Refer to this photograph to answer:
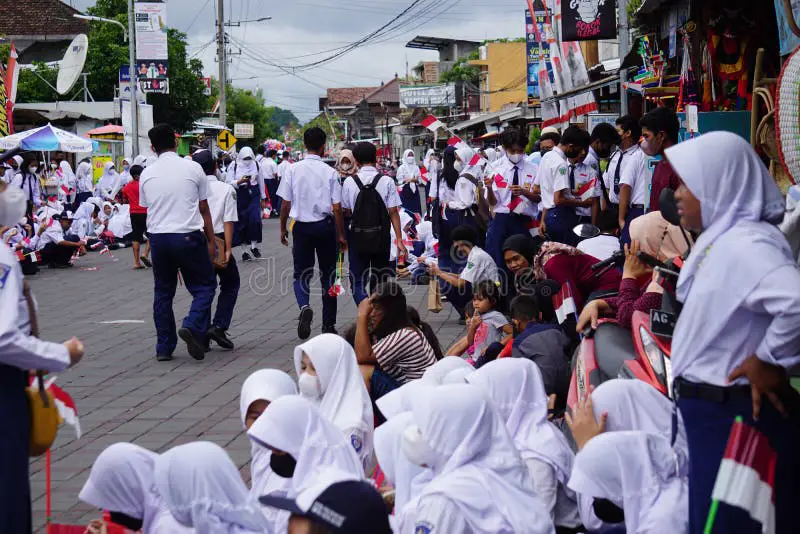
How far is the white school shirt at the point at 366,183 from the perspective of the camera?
35.9 feet

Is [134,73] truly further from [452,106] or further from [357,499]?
[452,106]

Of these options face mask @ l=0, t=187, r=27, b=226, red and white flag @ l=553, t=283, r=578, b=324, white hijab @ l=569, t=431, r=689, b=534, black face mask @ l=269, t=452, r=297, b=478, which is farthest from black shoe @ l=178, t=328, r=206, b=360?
white hijab @ l=569, t=431, r=689, b=534

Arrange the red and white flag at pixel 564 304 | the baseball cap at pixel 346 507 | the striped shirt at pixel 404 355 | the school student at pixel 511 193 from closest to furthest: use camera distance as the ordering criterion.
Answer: the baseball cap at pixel 346 507, the striped shirt at pixel 404 355, the red and white flag at pixel 564 304, the school student at pixel 511 193

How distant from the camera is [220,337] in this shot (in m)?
10.1

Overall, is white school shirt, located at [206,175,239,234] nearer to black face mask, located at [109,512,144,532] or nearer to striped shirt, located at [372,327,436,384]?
striped shirt, located at [372,327,436,384]

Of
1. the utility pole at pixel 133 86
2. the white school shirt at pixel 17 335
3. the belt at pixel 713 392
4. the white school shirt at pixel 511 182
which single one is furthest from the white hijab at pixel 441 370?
the utility pole at pixel 133 86

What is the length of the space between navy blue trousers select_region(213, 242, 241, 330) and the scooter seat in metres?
5.09

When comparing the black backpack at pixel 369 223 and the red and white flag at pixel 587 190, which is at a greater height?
the red and white flag at pixel 587 190

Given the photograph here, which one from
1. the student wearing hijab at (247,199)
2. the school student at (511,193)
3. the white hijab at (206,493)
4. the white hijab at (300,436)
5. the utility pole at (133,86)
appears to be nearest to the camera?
the white hijab at (206,493)

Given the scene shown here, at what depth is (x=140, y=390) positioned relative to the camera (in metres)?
8.52

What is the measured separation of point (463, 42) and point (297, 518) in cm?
8560

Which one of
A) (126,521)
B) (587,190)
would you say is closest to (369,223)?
(587,190)

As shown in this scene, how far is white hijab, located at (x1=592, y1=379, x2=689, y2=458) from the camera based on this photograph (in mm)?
4430

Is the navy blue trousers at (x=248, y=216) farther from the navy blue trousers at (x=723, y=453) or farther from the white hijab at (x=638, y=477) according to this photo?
the navy blue trousers at (x=723, y=453)
